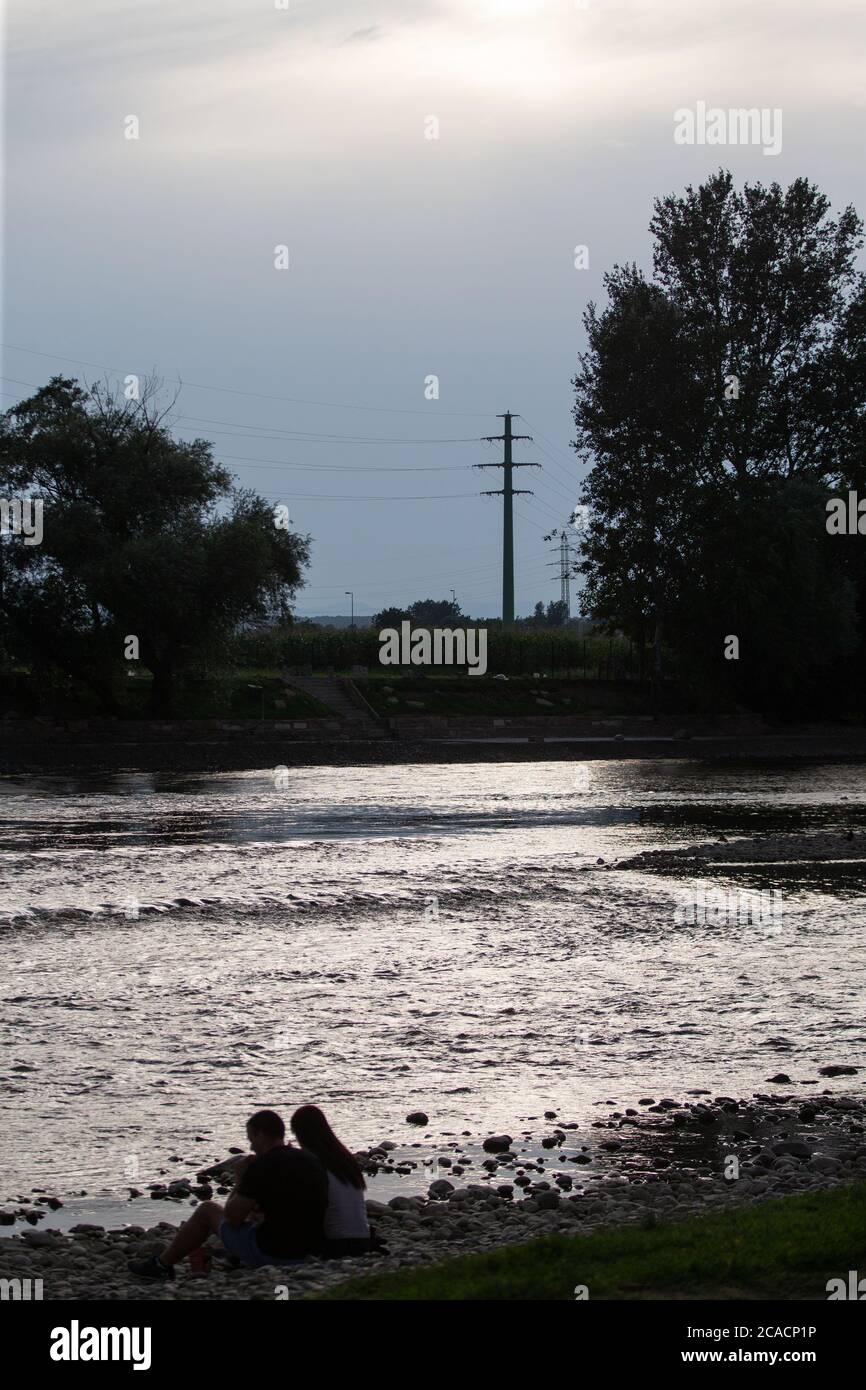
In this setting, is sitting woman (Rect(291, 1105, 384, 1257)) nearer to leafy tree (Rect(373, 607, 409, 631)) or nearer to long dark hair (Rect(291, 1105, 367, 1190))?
long dark hair (Rect(291, 1105, 367, 1190))

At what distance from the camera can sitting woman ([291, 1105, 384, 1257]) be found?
8.60m

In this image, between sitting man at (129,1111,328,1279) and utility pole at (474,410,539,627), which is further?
utility pole at (474,410,539,627)

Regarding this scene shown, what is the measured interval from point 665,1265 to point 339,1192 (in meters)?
2.09

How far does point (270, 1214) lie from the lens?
28.1 feet

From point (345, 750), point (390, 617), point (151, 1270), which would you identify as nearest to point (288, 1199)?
point (151, 1270)

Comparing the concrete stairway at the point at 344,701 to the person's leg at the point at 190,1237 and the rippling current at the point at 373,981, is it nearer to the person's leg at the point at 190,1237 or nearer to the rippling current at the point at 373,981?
the rippling current at the point at 373,981

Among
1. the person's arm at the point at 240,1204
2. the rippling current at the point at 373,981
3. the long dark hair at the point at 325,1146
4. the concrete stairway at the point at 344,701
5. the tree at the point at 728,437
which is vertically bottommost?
the rippling current at the point at 373,981

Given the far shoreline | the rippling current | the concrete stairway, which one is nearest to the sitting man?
the rippling current

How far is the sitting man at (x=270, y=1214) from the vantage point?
8.47 metres

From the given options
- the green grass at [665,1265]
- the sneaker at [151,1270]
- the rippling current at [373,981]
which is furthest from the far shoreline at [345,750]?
the green grass at [665,1265]

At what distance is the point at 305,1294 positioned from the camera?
25.7ft

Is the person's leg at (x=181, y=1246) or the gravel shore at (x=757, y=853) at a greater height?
the person's leg at (x=181, y=1246)

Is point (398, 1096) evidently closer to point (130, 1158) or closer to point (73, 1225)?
point (130, 1158)

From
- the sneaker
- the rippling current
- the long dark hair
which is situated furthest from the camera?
the rippling current
